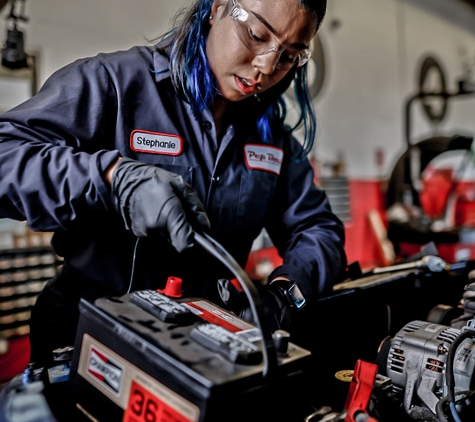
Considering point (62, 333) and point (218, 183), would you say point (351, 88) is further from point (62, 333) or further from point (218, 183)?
point (62, 333)

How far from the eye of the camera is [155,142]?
1.09m

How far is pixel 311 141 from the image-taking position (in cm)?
138

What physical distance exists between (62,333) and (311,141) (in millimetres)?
906

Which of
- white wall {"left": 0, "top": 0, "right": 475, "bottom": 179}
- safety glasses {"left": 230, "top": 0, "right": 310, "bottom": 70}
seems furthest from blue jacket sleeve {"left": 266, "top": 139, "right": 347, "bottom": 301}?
white wall {"left": 0, "top": 0, "right": 475, "bottom": 179}

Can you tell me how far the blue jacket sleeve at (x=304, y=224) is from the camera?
1219mm

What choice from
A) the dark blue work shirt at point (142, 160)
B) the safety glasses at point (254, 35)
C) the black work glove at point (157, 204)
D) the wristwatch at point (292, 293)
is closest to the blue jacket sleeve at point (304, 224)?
the dark blue work shirt at point (142, 160)

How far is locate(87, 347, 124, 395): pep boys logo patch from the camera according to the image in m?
0.62

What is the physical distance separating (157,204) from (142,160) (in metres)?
0.42

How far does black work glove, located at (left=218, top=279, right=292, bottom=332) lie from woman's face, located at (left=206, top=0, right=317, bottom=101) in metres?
0.49

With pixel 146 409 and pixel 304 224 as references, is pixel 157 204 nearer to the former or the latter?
pixel 146 409

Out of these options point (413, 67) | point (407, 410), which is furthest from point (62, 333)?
point (413, 67)

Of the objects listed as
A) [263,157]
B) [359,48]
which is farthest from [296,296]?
[359,48]

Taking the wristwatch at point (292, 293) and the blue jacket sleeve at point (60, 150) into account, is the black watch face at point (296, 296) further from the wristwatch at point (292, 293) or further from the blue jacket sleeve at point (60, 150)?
the blue jacket sleeve at point (60, 150)

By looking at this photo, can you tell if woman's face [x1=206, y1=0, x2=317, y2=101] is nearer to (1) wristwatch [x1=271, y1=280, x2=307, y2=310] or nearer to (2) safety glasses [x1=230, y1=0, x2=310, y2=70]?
(2) safety glasses [x1=230, y1=0, x2=310, y2=70]
